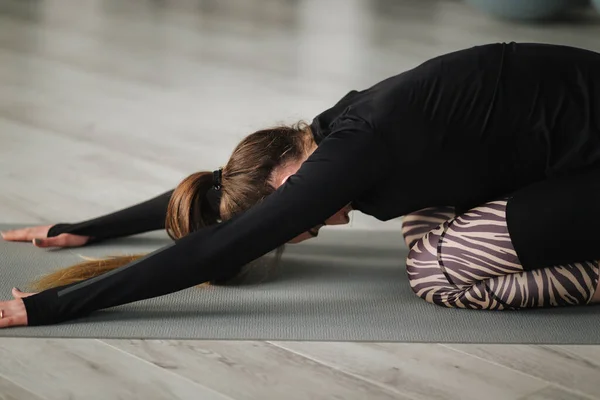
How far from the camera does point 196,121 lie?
397 cm

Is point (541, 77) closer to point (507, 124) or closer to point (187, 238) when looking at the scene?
point (507, 124)

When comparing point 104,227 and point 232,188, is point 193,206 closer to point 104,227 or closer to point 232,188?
point 232,188

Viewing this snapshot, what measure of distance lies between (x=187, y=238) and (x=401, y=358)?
1.69ft

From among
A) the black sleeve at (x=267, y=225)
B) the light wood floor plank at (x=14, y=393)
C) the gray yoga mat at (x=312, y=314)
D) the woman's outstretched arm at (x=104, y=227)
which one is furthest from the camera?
Result: the woman's outstretched arm at (x=104, y=227)

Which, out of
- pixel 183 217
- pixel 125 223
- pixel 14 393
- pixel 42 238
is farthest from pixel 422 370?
pixel 42 238

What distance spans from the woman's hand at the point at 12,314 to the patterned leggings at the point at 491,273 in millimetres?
929

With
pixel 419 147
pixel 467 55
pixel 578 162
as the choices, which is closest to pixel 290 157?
pixel 419 147

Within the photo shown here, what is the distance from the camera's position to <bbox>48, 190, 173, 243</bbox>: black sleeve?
2.70 metres

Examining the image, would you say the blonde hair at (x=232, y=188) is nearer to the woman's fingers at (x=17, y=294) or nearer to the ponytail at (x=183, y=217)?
the ponytail at (x=183, y=217)

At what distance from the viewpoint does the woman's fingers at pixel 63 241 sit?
2672mm

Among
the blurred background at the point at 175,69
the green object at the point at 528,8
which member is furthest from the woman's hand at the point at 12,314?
the green object at the point at 528,8

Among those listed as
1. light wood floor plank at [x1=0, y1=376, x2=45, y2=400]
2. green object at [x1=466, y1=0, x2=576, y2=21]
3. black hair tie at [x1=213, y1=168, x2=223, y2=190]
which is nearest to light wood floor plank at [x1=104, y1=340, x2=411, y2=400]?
light wood floor plank at [x1=0, y1=376, x2=45, y2=400]

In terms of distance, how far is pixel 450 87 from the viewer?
2141 millimetres

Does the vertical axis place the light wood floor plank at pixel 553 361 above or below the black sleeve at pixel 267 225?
below
